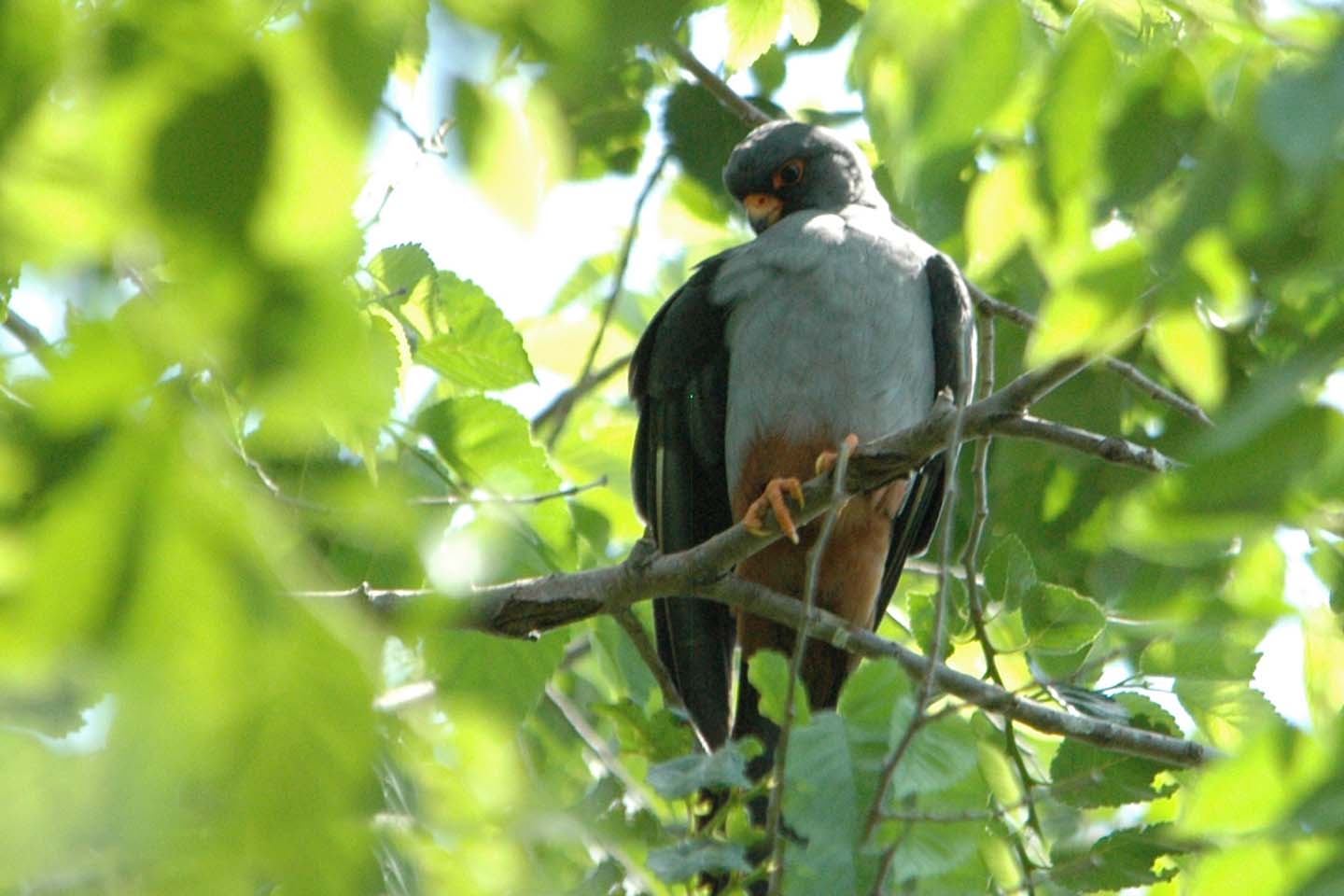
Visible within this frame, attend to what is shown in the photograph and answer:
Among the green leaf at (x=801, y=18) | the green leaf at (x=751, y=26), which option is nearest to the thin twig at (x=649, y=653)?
the green leaf at (x=751, y=26)

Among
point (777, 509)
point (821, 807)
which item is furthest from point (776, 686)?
point (777, 509)

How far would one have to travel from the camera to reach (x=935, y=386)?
15.1 feet

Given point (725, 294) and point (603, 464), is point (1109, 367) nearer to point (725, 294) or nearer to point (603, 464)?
point (725, 294)

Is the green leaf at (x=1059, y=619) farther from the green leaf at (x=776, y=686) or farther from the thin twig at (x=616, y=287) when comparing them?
the thin twig at (x=616, y=287)

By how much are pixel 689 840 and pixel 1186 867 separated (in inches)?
46.0

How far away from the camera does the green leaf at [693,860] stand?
2314 mm

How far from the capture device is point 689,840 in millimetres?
2467

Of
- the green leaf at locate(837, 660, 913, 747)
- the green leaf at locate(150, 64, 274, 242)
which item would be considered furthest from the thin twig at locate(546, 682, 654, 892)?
the green leaf at locate(150, 64, 274, 242)

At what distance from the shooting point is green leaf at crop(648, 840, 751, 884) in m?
2.31

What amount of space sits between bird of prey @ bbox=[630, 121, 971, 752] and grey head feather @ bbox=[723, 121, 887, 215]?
0.21 m

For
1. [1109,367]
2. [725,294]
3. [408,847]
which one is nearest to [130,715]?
[408,847]

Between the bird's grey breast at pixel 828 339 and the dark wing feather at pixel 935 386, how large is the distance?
0.04 m

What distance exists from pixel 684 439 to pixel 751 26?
1.74 m

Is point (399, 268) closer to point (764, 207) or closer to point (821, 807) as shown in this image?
point (821, 807)
